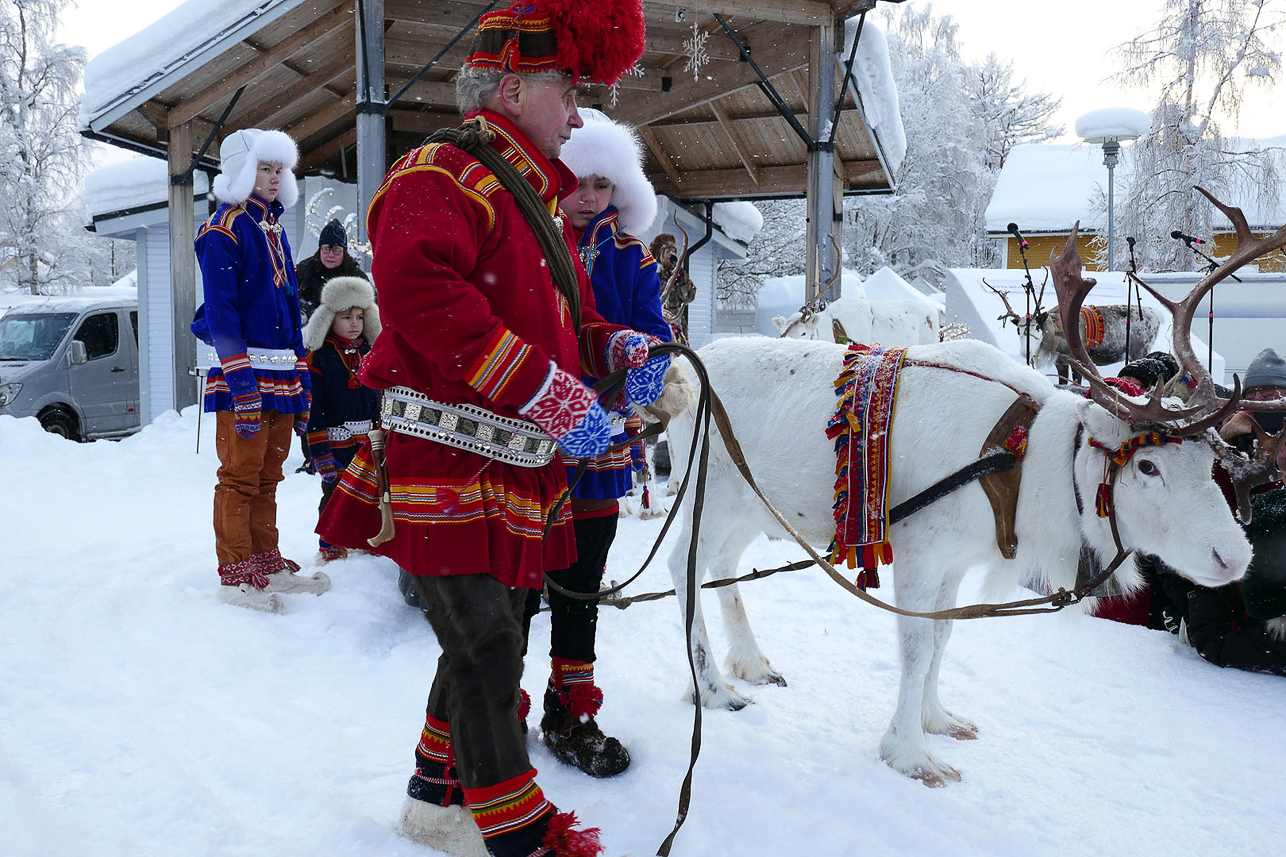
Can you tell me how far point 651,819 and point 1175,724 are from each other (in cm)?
210

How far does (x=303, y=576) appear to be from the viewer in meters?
4.32

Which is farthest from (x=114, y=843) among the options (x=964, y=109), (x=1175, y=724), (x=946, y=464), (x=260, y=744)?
(x=964, y=109)

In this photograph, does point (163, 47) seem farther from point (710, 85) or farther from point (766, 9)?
point (710, 85)

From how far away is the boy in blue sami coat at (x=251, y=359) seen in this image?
3.99m

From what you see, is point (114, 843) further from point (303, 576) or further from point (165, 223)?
point (165, 223)

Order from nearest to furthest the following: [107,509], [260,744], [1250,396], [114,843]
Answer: [114,843] < [260,744] < [1250,396] < [107,509]

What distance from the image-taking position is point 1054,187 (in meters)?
23.7

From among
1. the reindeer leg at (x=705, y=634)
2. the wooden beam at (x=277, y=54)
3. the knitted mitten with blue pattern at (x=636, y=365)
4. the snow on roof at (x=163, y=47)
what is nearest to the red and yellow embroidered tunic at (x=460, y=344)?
the knitted mitten with blue pattern at (x=636, y=365)

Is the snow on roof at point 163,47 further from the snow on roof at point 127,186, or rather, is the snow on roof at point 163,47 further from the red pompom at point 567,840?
the red pompom at point 567,840

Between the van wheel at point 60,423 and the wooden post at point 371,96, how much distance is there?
6.32 meters

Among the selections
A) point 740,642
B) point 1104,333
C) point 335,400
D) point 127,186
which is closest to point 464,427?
point 740,642

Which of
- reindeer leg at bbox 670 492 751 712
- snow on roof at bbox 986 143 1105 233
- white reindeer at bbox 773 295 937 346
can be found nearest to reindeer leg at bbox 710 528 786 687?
reindeer leg at bbox 670 492 751 712

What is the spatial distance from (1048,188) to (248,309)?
2422 cm

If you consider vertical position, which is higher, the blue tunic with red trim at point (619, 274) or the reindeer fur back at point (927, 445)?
the blue tunic with red trim at point (619, 274)
